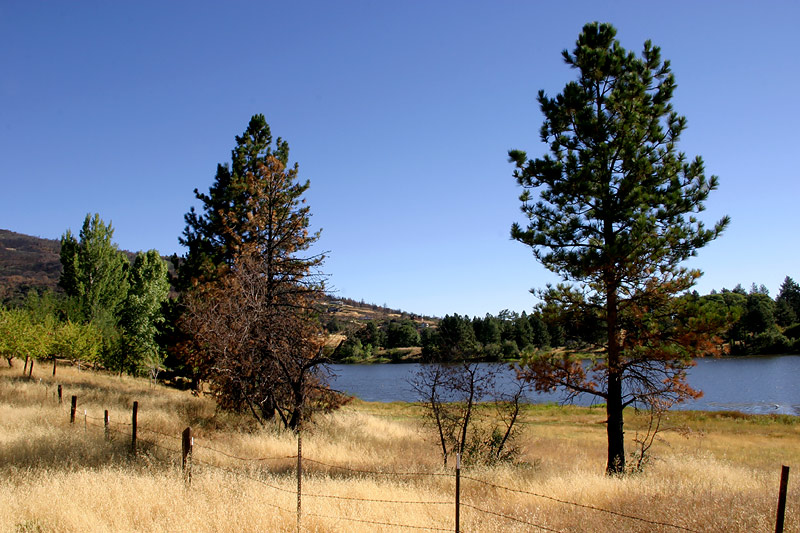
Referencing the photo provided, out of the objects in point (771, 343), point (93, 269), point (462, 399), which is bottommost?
point (771, 343)

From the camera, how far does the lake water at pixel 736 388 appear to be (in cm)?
4447

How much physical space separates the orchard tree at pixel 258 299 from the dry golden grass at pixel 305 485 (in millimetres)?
1356

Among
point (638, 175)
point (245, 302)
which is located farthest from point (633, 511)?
point (245, 302)

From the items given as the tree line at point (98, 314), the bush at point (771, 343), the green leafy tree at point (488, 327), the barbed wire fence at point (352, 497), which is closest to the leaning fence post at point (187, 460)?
the barbed wire fence at point (352, 497)

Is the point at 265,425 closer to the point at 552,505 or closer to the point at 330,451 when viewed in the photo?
the point at 330,451

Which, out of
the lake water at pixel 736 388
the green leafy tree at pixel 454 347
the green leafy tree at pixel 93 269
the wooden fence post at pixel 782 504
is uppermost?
the green leafy tree at pixel 93 269

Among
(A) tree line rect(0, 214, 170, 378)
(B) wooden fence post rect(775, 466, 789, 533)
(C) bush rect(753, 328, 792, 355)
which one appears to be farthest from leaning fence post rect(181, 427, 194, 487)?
(C) bush rect(753, 328, 792, 355)

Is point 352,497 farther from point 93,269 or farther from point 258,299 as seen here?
point 93,269

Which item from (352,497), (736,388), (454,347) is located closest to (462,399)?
(454,347)

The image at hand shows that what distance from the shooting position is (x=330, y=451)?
50.1ft

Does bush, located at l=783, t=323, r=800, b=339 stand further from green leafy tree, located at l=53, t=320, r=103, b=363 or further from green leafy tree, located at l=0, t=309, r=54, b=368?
green leafy tree, located at l=0, t=309, r=54, b=368

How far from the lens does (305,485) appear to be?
9625 millimetres

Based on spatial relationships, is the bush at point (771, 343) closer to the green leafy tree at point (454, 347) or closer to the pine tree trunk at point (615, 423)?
the pine tree trunk at point (615, 423)

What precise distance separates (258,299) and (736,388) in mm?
56945
